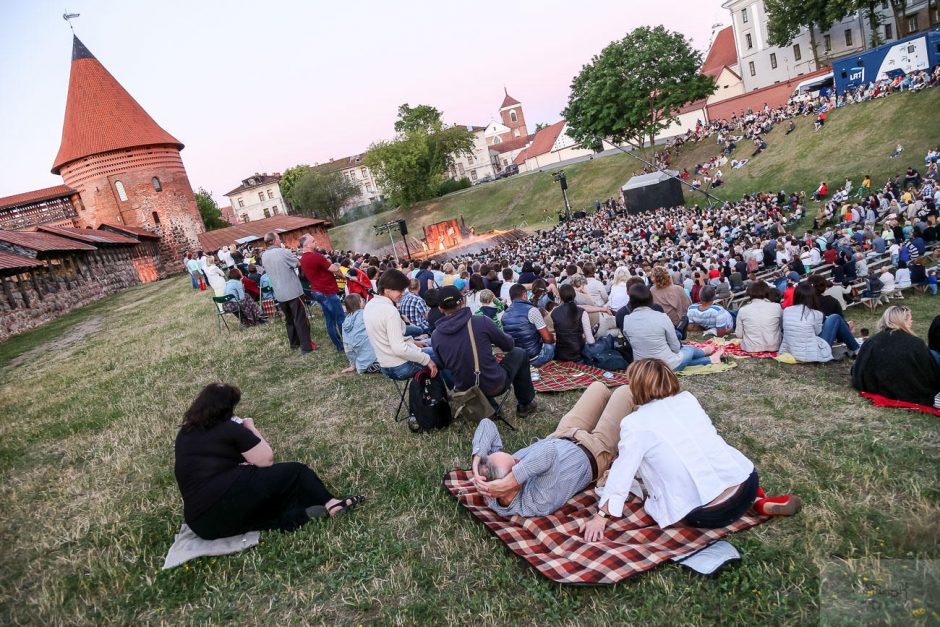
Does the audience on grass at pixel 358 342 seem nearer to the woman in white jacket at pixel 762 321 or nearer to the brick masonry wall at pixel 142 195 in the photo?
the woman in white jacket at pixel 762 321

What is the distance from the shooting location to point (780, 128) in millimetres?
32469

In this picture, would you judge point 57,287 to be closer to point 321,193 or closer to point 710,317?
point 710,317

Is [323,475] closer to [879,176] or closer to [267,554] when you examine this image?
[267,554]

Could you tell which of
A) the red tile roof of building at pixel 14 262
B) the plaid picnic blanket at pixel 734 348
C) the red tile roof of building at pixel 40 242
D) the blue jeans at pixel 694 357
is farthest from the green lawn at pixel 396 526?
the red tile roof of building at pixel 40 242

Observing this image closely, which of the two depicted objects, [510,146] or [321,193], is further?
[510,146]

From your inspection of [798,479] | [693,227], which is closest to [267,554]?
[798,479]

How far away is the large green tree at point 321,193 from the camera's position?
66.2 m

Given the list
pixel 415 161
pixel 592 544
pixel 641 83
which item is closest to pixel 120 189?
pixel 415 161

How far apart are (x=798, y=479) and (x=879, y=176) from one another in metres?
26.0

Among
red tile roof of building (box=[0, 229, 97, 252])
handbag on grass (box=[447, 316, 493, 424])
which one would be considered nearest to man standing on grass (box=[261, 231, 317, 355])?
handbag on grass (box=[447, 316, 493, 424])

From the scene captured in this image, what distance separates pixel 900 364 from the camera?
527cm

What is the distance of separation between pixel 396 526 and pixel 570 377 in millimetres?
3322

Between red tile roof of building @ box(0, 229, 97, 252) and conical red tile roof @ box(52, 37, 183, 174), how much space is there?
16376mm

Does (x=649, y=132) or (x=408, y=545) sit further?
Answer: (x=649, y=132)
